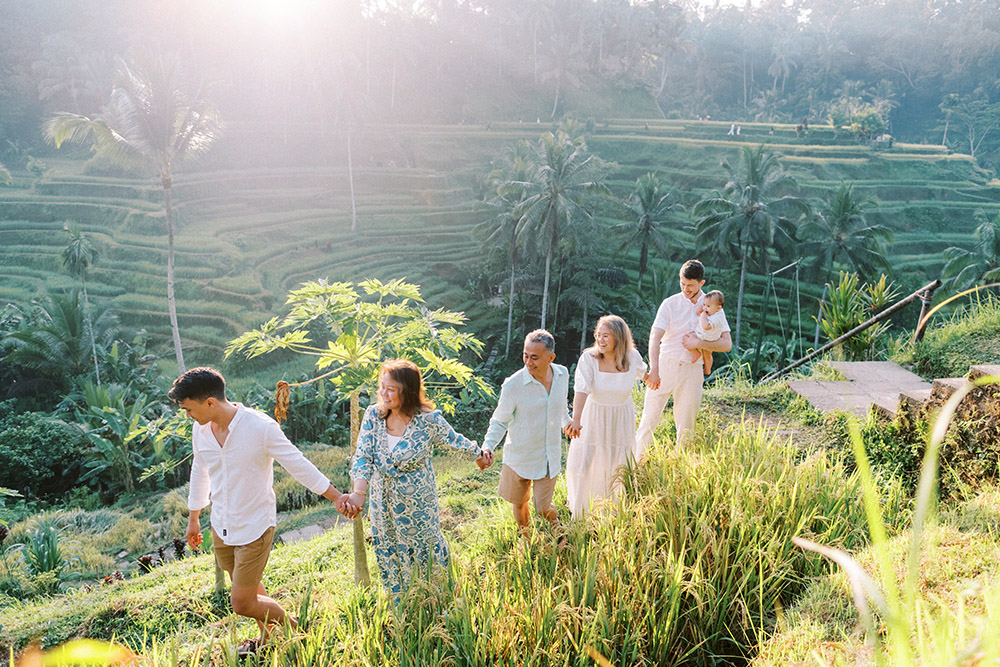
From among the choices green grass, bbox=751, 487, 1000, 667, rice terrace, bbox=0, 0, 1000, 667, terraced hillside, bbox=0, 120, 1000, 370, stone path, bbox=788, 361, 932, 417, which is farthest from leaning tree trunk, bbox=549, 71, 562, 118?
green grass, bbox=751, 487, 1000, 667

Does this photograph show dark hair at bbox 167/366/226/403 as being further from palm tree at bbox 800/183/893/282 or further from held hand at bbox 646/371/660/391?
palm tree at bbox 800/183/893/282

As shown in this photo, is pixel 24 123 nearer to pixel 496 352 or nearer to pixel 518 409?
pixel 496 352

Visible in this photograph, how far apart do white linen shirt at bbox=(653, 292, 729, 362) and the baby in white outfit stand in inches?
1.2

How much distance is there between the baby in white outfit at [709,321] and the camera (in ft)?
12.3

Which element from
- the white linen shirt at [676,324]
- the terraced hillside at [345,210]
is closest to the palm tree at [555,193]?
the terraced hillside at [345,210]

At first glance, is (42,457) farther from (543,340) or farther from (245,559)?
(543,340)

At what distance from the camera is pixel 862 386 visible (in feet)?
15.9

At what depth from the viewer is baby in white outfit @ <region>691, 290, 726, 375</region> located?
3762 mm

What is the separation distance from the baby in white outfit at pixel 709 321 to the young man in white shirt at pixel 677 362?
0.03m

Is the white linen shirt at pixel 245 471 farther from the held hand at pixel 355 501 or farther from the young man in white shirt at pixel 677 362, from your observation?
the young man in white shirt at pixel 677 362

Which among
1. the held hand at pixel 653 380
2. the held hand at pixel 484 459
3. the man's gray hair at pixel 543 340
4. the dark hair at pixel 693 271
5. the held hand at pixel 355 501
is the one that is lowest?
the held hand at pixel 355 501

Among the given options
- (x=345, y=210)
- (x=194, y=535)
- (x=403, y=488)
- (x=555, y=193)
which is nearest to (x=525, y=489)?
(x=403, y=488)

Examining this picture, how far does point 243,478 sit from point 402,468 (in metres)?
0.67

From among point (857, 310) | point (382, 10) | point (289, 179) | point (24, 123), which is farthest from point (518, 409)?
point (382, 10)
